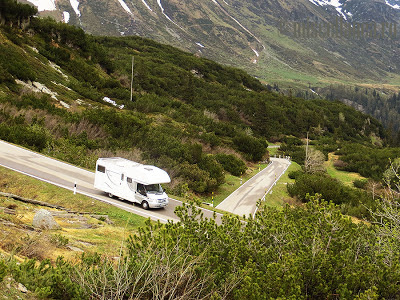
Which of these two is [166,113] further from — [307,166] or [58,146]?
[58,146]

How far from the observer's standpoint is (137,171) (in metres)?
18.0

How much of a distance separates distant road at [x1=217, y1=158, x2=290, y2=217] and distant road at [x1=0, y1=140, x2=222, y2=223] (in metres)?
6.75

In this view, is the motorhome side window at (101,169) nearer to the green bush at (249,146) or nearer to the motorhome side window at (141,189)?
the motorhome side window at (141,189)

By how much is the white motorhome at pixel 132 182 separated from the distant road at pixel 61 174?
0.41m

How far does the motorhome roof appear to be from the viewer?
17.7m

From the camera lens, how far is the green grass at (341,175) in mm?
44200

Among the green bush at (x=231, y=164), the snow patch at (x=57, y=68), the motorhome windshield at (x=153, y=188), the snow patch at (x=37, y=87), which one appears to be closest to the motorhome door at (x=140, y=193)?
the motorhome windshield at (x=153, y=188)

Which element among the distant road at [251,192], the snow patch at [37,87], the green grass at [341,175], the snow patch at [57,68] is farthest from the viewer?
the green grass at [341,175]

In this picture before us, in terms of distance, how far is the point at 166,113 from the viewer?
1866 inches

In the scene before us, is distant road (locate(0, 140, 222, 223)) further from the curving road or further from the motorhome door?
the motorhome door

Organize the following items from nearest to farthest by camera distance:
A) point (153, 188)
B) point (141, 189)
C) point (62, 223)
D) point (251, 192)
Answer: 1. point (62, 223)
2. point (141, 189)
3. point (153, 188)
4. point (251, 192)

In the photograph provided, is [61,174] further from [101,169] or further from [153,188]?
[153,188]

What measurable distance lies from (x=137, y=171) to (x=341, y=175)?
3630cm

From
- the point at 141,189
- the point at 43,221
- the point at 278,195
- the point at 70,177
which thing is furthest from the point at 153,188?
the point at 278,195
